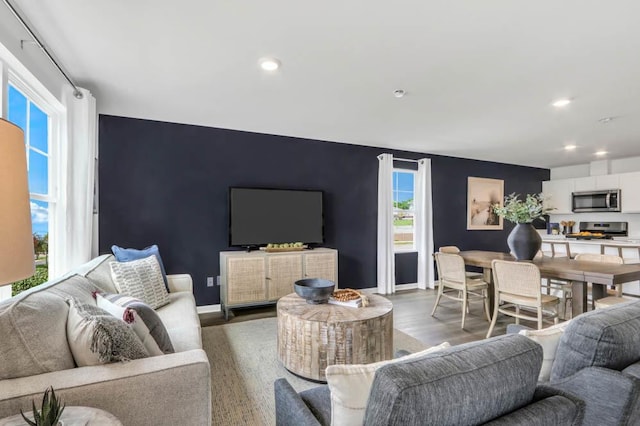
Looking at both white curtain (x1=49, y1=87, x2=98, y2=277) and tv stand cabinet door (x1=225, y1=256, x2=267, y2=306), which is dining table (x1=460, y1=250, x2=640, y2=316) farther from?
white curtain (x1=49, y1=87, x2=98, y2=277)

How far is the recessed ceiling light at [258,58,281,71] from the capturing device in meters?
2.49

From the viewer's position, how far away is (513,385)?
0.87m

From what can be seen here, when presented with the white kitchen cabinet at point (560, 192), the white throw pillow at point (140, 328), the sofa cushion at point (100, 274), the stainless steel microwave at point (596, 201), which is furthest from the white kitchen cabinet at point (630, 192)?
the sofa cushion at point (100, 274)

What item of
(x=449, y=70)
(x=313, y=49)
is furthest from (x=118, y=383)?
(x=449, y=70)

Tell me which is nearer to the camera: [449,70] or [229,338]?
[449,70]

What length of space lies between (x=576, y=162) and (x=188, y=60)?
7.52 m

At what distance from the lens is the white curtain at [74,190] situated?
9.00ft

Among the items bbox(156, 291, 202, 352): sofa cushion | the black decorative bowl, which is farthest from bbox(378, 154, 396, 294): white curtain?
bbox(156, 291, 202, 352): sofa cushion

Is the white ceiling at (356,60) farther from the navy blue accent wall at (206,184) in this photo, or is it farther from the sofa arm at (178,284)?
the sofa arm at (178,284)

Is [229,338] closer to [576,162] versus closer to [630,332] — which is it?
[630,332]

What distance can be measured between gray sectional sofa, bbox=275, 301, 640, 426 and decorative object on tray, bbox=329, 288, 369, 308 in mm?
1325

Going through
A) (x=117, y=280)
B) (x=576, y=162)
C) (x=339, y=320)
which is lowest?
(x=339, y=320)

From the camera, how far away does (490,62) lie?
2518 mm

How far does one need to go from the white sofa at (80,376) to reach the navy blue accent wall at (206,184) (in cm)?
280
